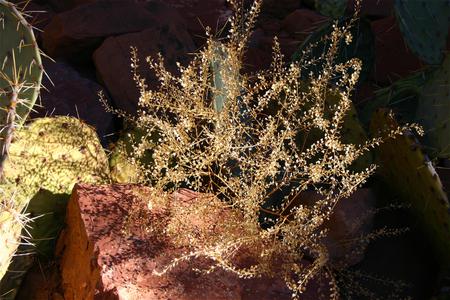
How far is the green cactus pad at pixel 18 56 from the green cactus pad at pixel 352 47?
1384mm

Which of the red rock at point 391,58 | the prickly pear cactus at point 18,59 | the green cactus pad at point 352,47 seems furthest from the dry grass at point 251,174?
the red rock at point 391,58

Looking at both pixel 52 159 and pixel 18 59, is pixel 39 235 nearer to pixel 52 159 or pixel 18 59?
pixel 52 159

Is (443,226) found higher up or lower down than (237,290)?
higher up

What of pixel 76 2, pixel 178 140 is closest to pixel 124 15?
pixel 76 2

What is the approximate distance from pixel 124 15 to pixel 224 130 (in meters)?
1.29

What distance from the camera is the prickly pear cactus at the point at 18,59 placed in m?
2.43

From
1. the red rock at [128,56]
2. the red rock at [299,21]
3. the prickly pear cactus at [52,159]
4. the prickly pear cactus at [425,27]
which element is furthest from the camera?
the red rock at [299,21]

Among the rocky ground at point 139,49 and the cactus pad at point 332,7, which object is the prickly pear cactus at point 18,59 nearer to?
the rocky ground at point 139,49

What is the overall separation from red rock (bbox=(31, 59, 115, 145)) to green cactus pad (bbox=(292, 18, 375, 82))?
90cm

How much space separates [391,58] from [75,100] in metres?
1.64

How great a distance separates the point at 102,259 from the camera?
100 inches

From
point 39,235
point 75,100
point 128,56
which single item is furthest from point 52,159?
point 128,56

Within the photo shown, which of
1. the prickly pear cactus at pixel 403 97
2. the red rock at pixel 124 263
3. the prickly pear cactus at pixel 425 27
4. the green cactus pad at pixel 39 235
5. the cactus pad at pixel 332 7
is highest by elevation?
the prickly pear cactus at pixel 425 27

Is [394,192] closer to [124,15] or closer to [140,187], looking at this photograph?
[140,187]
